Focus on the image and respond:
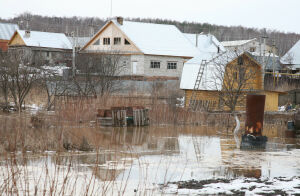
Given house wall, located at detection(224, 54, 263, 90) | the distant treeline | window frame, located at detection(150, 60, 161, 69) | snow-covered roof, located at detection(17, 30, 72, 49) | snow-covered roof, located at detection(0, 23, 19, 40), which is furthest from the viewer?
the distant treeline

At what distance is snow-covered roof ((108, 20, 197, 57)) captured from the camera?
4766 centimetres

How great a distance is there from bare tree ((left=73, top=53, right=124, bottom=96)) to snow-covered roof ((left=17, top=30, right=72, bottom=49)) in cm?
1692

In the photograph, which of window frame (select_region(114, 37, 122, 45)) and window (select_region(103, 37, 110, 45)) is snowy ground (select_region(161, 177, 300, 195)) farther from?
window (select_region(103, 37, 110, 45))

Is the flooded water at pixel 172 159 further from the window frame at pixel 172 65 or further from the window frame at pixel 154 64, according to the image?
the window frame at pixel 172 65

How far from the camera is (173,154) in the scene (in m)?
14.6

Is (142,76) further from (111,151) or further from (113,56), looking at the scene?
(111,151)

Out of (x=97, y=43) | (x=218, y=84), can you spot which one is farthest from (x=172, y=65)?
(x=218, y=84)

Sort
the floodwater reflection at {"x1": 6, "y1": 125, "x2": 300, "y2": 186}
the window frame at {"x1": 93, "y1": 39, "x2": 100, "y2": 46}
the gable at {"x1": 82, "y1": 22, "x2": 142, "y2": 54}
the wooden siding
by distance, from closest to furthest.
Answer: the floodwater reflection at {"x1": 6, "y1": 125, "x2": 300, "y2": 186} < the wooden siding < the gable at {"x1": 82, "y1": 22, "x2": 142, "y2": 54} < the window frame at {"x1": 93, "y1": 39, "x2": 100, "y2": 46}

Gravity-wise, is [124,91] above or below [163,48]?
below

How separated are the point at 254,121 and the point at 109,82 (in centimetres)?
1907

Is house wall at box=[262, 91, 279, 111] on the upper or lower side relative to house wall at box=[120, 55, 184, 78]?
lower

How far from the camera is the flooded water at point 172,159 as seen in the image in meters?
10.6

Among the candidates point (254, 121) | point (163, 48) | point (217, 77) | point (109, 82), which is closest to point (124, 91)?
point (109, 82)

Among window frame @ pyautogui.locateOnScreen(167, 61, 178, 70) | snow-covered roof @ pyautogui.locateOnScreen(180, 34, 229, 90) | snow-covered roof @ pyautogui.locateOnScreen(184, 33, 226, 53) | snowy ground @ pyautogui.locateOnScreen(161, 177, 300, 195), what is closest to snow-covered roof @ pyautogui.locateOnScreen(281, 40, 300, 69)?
snow-covered roof @ pyautogui.locateOnScreen(184, 33, 226, 53)
